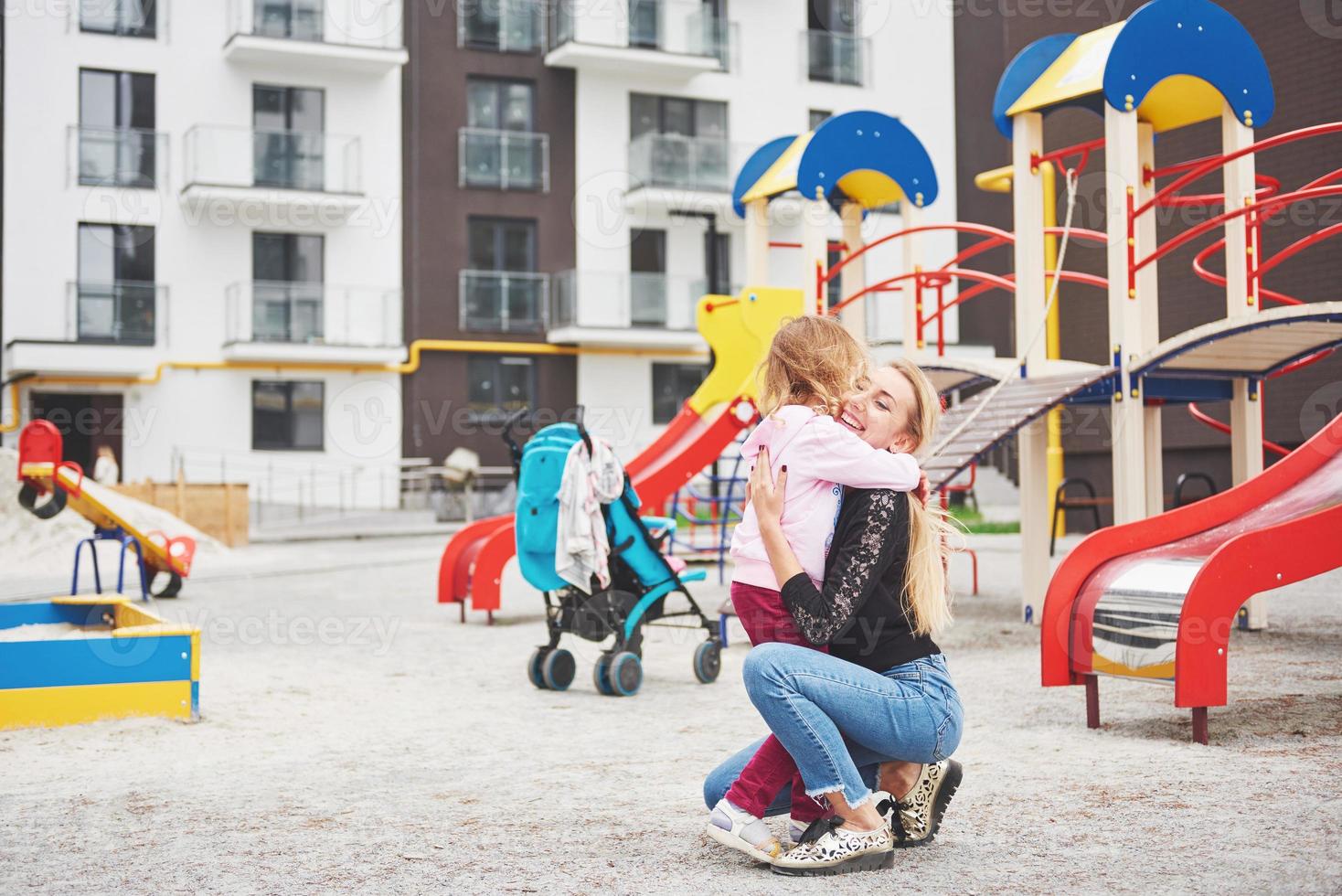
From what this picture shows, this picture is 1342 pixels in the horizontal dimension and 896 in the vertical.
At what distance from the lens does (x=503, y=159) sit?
3050 centimetres

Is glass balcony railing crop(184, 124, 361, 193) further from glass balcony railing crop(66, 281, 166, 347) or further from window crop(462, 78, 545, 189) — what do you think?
window crop(462, 78, 545, 189)

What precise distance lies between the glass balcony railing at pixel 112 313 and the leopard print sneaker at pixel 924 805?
25.8 meters

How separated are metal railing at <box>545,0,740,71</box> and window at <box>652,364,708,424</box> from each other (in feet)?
23.4

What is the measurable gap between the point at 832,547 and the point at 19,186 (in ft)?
88.9

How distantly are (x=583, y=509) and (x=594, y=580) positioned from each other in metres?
0.45

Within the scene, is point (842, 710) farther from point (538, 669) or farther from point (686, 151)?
point (686, 151)

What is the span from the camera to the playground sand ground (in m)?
3.82

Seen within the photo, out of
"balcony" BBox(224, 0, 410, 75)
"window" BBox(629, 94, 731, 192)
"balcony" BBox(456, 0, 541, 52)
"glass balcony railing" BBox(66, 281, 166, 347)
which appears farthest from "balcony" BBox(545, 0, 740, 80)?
"glass balcony railing" BBox(66, 281, 166, 347)

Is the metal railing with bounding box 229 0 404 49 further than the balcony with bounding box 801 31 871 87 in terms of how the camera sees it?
No

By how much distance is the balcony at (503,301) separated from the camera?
30094 millimetres

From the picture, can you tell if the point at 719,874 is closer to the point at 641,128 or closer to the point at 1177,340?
the point at 1177,340

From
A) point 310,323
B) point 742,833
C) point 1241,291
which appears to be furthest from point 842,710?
point 310,323

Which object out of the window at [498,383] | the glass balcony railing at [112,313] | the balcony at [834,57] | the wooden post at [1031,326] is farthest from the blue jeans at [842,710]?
the balcony at [834,57]

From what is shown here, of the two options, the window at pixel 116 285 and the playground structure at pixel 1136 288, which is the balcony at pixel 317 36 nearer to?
the window at pixel 116 285
